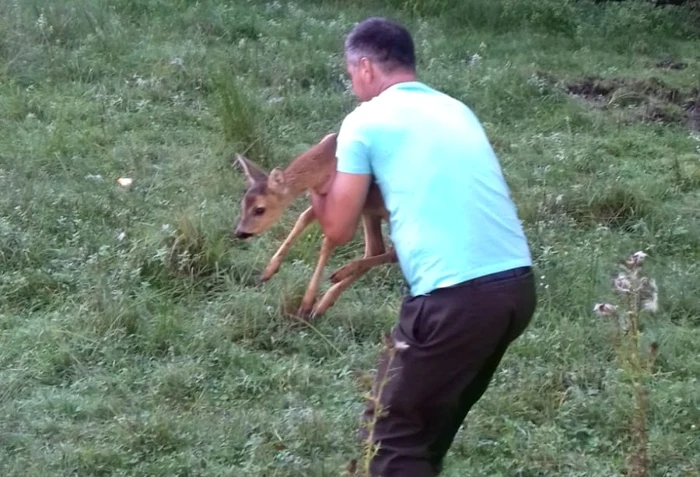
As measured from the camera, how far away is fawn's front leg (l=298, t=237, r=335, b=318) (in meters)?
5.09

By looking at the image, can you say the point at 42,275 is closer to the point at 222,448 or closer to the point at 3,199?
the point at 3,199

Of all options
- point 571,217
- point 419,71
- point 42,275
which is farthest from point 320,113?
point 42,275

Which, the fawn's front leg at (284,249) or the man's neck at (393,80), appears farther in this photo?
the fawn's front leg at (284,249)

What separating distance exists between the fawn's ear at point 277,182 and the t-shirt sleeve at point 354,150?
1.21 meters

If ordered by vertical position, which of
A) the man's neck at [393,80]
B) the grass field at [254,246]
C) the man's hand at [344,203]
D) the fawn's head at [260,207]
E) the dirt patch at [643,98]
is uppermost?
the man's neck at [393,80]

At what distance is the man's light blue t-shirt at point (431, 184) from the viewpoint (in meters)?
3.71

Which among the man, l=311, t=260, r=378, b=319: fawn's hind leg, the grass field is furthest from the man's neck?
the grass field

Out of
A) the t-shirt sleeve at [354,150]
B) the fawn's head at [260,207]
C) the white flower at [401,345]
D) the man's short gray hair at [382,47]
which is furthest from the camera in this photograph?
the fawn's head at [260,207]

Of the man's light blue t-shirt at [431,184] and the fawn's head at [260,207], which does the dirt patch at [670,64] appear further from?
the man's light blue t-shirt at [431,184]

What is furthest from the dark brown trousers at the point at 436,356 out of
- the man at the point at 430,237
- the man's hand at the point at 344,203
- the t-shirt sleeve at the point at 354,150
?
the t-shirt sleeve at the point at 354,150

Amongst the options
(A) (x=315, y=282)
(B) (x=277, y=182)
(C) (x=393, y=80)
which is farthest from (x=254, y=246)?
(C) (x=393, y=80)

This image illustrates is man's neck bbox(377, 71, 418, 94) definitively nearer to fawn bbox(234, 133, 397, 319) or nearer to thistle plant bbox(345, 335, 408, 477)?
fawn bbox(234, 133, 397, 319)

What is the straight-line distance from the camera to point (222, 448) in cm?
490

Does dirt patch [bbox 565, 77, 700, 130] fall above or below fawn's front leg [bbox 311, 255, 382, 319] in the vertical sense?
below
